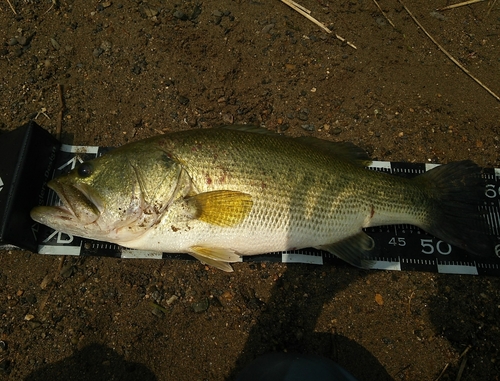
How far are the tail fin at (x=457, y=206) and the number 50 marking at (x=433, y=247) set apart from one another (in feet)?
0.74

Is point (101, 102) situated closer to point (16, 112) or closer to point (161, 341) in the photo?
point (16, 112)

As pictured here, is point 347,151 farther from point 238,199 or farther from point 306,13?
point 306,13

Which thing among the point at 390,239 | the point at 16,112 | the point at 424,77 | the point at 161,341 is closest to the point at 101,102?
the point at 16,112

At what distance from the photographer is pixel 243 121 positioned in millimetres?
3588

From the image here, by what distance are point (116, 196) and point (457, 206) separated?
2940 millimetres

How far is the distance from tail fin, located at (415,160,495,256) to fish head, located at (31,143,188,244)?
89.1 inches

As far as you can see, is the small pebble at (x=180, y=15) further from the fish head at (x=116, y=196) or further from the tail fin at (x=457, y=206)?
the tail fin at (x=457, y=206)

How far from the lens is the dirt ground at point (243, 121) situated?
296cm

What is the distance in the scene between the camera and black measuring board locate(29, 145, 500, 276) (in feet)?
10.3

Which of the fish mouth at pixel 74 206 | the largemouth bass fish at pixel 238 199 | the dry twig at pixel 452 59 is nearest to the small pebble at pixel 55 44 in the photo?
the largemouth bass fish at pixel 238 199

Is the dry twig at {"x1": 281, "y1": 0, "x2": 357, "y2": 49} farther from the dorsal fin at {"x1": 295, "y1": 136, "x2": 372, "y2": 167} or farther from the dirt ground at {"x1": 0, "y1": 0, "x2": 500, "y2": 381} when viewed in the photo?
the dorsal fin at {"x1": 295, "y1": 136, "x2": 372, "y2": 167}

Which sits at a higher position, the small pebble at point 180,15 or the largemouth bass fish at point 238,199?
the small pebble at point 180,15

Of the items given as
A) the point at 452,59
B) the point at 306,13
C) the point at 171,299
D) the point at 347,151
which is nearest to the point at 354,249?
the point at 347,151

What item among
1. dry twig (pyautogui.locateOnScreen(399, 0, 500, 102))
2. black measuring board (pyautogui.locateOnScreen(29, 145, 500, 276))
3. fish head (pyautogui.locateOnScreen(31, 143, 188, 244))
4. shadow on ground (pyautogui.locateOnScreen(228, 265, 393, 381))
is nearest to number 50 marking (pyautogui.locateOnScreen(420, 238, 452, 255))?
black measuring board (pyautogui.locateOnScreen(29, 145, 500, 276))
